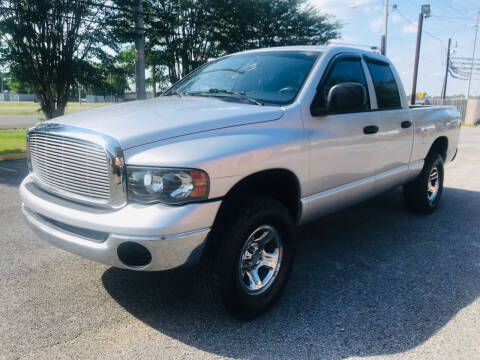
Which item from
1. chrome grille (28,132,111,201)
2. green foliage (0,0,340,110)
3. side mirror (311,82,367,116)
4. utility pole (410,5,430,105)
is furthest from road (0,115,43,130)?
utility pole (410,5,430,105)

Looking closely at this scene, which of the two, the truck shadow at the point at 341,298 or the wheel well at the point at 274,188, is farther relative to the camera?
the wheel well at the point at 274,188

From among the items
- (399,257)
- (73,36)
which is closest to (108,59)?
(73,36)

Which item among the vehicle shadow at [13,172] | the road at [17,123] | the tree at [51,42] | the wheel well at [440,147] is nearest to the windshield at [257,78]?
the wheel well at [440,147]

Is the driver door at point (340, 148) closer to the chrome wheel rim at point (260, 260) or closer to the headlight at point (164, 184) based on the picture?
the chrome wheel rim at point (260, 260)

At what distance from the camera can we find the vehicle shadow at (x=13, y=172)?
6862mm

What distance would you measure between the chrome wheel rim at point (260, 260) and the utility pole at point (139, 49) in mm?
11912

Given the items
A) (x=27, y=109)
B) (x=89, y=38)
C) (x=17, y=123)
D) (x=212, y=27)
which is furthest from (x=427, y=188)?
(x=27, y=109)

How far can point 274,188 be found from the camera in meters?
3.05

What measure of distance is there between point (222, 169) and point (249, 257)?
711 mm

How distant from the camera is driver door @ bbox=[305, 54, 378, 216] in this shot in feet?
10.6

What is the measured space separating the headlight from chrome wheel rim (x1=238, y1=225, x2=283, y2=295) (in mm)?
571

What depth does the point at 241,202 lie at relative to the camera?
2.69m

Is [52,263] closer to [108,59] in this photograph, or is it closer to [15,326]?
[15,326]

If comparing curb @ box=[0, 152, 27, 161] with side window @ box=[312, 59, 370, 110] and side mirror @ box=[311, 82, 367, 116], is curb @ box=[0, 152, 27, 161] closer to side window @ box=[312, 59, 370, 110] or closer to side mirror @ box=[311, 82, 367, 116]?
side window @ box=[312, 59, 370, 110]
